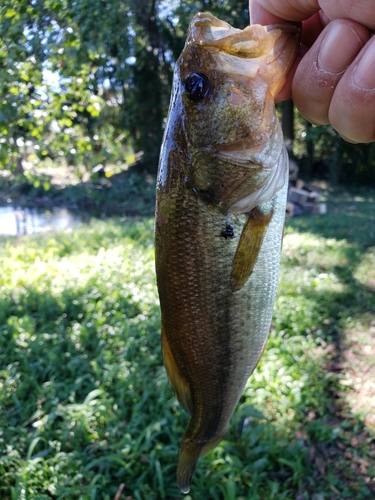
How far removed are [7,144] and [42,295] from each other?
242 cm

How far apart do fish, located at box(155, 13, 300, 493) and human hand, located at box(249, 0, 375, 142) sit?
0.07 meters

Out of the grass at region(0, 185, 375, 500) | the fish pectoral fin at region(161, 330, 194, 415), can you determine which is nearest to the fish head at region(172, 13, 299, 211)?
the fish pectoral fin at region(161, 330, 194, 415)

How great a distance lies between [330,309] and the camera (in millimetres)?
5125

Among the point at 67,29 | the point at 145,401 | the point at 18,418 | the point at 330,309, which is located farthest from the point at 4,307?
the point at 330,309

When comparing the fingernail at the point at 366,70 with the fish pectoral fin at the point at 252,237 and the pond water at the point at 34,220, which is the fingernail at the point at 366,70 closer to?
the fish pectoral fin at the point at 252,237

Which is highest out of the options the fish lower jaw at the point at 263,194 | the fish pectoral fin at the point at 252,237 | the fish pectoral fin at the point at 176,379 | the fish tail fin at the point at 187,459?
the fish lower jaw at the point at 263,194

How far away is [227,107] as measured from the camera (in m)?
1.39

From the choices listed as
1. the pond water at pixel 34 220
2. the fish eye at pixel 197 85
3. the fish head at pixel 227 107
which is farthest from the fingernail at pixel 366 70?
the pond water at pixel 34 220

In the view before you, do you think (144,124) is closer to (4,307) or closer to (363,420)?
(4,307)

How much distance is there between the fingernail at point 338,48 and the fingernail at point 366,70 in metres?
0.05

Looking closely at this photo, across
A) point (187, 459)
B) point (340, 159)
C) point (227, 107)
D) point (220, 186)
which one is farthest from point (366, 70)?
point (340, 159)

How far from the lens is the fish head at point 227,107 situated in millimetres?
1337

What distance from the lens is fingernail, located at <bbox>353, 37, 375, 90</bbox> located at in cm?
118

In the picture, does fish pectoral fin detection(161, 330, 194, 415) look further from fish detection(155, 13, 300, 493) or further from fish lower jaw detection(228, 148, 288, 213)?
fish lower jaw detection(228, 148, 288, 213)
